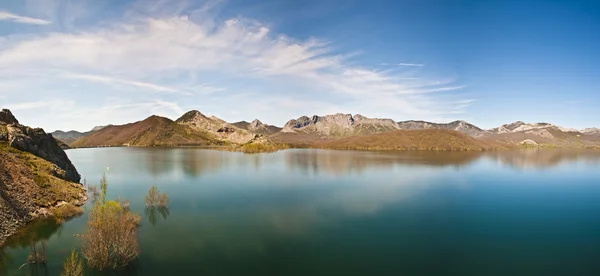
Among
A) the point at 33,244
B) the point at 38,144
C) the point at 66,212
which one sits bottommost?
the point at 33,244

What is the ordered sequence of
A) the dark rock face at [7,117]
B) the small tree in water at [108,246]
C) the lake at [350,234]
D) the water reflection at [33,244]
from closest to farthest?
the small tree in water at [108,246] → the water reflection at [33,244] → the lake at [350,234] → the dark rock face at [7,117]

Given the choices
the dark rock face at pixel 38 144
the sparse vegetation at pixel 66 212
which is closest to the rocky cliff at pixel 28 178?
the dark rock face at pixel 38 144

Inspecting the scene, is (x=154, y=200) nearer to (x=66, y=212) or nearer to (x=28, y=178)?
(x=66, y=212)

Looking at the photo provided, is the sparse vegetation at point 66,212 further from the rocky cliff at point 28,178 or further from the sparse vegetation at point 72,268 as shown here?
the sparse vegetation at point 72,268

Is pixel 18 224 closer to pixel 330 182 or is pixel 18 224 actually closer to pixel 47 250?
pixel 47 250

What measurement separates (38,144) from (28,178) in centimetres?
1345

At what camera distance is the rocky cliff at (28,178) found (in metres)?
31.2

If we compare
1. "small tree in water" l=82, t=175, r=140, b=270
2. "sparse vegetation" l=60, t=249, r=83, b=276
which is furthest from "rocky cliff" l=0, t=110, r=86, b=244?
"sparse vegetation" l=60, t=249, r=83, b=276

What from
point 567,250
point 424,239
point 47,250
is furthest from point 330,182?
point 47,250

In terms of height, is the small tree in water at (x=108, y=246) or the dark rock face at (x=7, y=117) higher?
the dark rock face at (x=7, y=117)

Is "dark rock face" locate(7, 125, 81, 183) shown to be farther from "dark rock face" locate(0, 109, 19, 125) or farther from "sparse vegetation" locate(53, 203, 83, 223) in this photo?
"sparse vegetation" locate(53, 203, 83, 223)

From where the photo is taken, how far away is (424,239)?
28453mm

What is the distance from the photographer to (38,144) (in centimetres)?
4728

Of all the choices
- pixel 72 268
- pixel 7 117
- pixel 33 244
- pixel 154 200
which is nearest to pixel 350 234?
pixel 72 268
